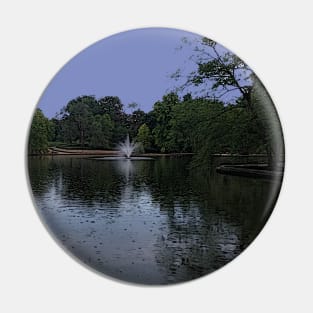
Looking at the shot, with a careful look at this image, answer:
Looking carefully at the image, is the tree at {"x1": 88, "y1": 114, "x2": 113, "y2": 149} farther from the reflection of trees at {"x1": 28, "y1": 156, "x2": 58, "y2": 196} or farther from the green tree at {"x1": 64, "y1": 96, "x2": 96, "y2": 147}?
the reflection of trees at {"x1": 28, "y1": 156, "x2": 58, "y2": 196}

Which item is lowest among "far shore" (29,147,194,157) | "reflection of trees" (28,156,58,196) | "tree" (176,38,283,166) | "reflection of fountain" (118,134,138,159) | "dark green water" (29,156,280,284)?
"dark green water" (29,156,280,284)

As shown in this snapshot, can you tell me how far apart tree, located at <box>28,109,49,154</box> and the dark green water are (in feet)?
0.20

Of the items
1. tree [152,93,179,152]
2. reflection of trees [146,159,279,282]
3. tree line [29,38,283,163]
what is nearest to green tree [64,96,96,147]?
tree line [29,38,283,163]

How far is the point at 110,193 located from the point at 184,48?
0.89 metres

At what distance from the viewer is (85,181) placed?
323 cm

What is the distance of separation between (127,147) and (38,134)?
1.64 feet

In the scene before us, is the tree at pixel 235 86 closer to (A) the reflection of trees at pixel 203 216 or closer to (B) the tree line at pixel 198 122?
(B) the tree line at pixel 198 122

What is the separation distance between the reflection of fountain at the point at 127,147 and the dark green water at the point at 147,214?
0.05 m

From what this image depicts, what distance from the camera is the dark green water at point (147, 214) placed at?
3.12 metres

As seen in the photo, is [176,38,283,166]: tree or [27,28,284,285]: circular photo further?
[176,38,283,166]: tree

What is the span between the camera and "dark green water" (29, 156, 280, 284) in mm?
3119

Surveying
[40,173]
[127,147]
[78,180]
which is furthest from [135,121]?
[40,173]

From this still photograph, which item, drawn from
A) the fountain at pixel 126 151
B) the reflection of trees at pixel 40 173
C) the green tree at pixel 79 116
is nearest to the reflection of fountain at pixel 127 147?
the fountain at pixel 126 151

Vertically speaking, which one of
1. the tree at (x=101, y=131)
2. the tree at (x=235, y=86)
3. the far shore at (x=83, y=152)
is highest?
the tree at (x=235, y=86)
